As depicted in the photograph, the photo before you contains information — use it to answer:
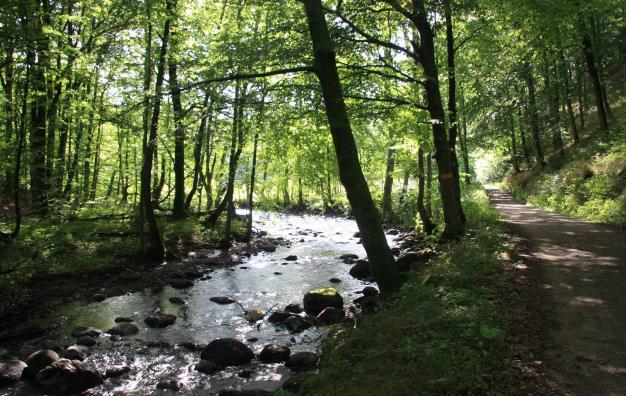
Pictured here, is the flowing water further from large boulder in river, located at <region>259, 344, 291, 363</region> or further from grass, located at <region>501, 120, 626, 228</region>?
grass, located at <region>501, 120, 626, 228</region>

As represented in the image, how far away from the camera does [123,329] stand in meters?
9.49

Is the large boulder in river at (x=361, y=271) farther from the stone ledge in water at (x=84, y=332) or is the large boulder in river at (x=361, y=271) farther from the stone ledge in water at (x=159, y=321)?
the stone ledge in water at (x=84, y=332)

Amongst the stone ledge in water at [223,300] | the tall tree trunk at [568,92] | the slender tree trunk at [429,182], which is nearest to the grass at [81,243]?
the stone ledge in water at [223,300]

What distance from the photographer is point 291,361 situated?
7.57m

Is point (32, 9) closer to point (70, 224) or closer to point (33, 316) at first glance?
point (33, 316)

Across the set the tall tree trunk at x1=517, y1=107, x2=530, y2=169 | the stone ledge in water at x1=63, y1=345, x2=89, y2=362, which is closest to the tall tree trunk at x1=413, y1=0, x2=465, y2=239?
the stone ledge in water at x1=63, y1=345, x2=89, y2=362

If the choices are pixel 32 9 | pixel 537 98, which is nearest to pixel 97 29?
pixel 32 9

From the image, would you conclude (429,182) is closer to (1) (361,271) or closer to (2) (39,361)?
(1) (361,271)

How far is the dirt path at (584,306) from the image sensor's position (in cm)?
470

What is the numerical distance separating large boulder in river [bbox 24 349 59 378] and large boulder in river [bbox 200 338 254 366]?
2.53 m

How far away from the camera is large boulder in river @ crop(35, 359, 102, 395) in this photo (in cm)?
676

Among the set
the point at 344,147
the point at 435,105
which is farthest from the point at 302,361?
the point at 435,105

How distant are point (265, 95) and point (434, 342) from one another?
706cm

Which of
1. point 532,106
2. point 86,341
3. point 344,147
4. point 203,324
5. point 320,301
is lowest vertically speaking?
point 203,324
